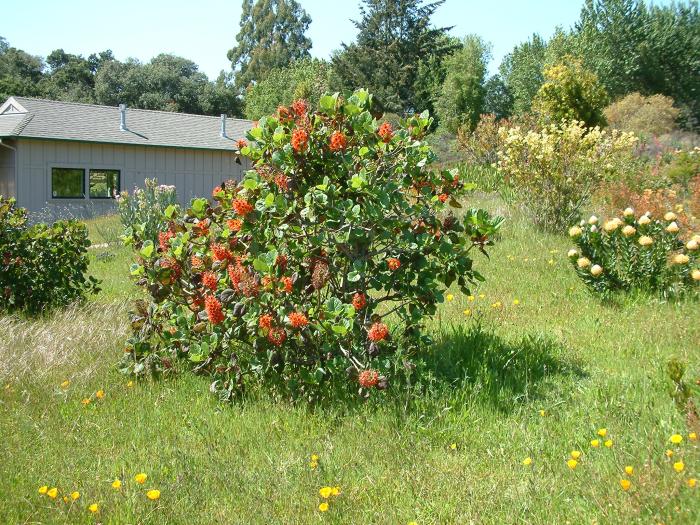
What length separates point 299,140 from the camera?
12.8 ft

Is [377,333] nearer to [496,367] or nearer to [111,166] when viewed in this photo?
[496,367]

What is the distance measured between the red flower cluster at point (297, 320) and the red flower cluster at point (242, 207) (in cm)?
67

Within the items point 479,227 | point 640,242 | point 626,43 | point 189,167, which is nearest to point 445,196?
point 479,227

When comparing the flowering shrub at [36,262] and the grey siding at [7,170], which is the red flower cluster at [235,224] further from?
the grey siding at [7,170]

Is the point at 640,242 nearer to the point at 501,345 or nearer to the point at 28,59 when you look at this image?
the point at 501,345

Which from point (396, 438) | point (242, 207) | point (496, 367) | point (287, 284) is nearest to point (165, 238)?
point (242, 207)

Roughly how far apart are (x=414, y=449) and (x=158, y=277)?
2.06 m

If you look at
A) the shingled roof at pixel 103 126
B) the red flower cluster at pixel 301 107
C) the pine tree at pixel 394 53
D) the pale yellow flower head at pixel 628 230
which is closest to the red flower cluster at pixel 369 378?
the red flower cluster at pixel 301 107

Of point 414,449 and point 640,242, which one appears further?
point 640,242

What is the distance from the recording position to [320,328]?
13.0ft

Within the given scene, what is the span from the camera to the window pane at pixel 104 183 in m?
24.5

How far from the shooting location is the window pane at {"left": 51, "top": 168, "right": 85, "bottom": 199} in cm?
2314

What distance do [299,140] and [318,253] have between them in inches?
28.7

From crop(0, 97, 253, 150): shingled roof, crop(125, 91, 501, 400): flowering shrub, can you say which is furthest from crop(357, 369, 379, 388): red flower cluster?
crop(0, 97, 253, 150): shingled roof
